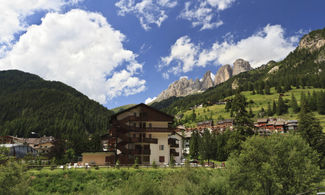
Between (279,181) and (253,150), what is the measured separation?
5.15 meters

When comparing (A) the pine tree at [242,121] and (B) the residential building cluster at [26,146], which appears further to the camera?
(B) the residential building cluster at [26,146]

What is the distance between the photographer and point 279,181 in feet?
97.8

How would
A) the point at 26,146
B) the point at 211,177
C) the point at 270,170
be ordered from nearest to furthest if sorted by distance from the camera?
the point at 211,177
the point at 270,170
the point at 26,146

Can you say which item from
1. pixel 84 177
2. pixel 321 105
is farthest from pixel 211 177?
pixel 321 105

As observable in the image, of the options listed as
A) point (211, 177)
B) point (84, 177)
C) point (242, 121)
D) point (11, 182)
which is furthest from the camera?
point (242, 121)

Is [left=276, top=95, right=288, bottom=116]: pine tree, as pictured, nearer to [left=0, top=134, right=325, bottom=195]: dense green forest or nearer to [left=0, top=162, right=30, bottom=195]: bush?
[left=0, top=134, right=325, bottom=195]: dense green forest

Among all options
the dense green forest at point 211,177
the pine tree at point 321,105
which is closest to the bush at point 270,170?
the dense green forest at point 211,177

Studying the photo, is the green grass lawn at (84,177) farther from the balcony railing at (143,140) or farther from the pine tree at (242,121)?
the pine tree at (242,121)

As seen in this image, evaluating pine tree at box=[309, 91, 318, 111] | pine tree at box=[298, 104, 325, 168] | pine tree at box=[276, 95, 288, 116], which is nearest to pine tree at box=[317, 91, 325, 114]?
pine tree at box=[309, 91, 318, 111]

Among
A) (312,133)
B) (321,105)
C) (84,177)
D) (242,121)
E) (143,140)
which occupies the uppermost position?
(321,105)

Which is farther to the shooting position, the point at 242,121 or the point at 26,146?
Result: the point at 26,146

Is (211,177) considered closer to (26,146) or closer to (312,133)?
(312,133)

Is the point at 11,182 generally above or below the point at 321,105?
below

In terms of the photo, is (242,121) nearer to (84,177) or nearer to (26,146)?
(84,177)
